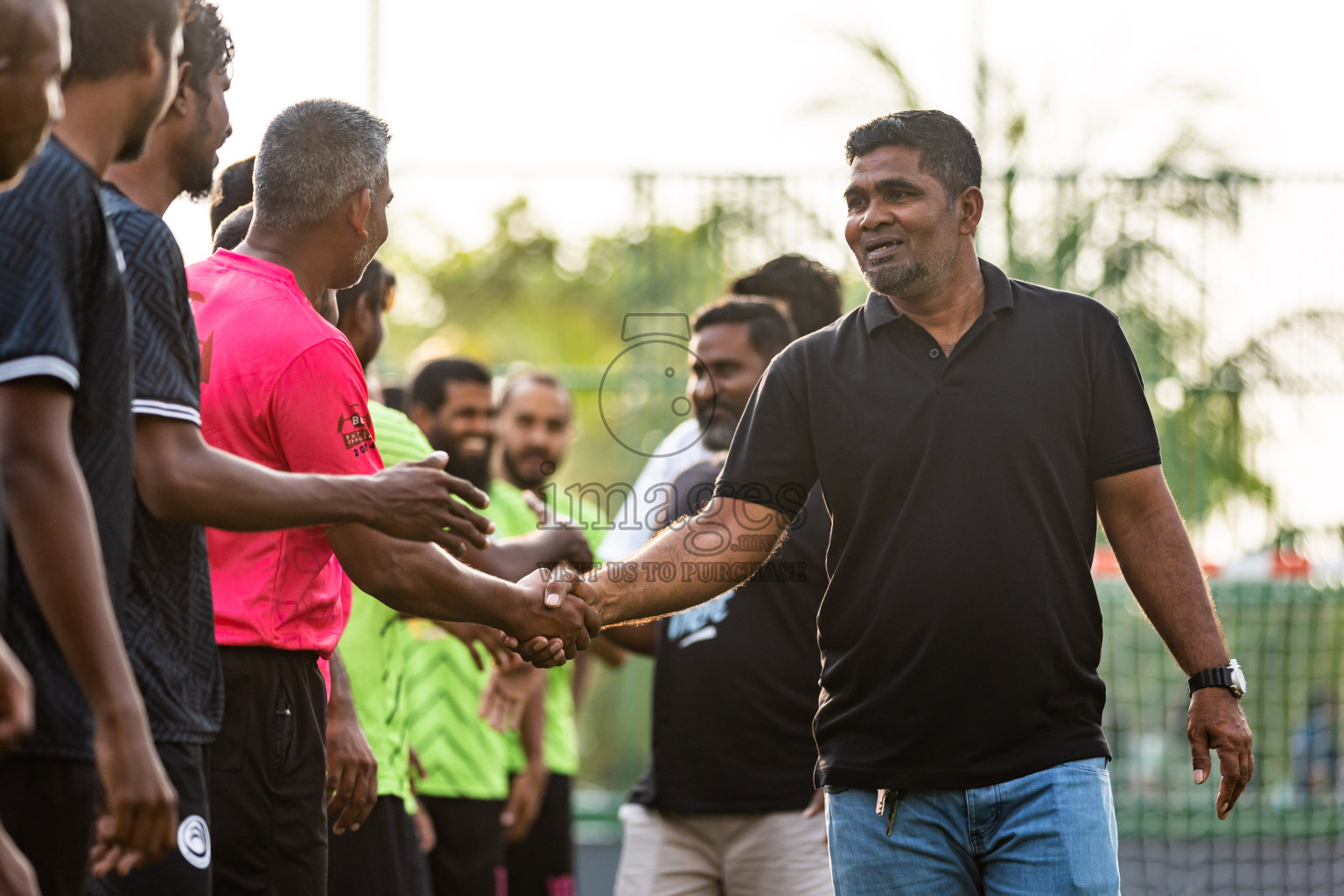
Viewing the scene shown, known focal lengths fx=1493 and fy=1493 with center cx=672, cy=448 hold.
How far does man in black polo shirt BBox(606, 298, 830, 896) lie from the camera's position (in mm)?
4844

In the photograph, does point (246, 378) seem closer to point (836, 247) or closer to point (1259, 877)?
point (836, 247)

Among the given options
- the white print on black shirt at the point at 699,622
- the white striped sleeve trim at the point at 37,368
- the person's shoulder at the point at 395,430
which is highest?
the white striped sleeve trim at the point at 37,368

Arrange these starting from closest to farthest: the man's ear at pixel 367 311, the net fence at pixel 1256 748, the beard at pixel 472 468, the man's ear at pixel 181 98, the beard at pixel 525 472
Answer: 1. the man's ear at pixel 181 98
2. the man's ear at pixel 367 311
3. the beard at pixel 472 468
4. the beard at pixel 525 472
5. the net fence at pixel 1256 748

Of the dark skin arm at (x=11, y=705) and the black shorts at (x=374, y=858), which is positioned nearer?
the dark skin arm at (x=11, y=705)

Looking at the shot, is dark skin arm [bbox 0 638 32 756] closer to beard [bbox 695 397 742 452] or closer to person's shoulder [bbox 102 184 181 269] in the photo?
person's shoulder [bbox 102 184 181 269]

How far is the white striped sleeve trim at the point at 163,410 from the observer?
2568mm

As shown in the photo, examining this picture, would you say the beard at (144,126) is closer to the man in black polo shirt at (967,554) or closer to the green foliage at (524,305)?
the man in black polo shirt at (967,554)

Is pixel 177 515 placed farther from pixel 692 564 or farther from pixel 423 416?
pixel 423 416

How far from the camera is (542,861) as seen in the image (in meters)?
6.64

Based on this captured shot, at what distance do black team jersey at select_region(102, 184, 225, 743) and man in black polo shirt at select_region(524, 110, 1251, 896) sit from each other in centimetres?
159

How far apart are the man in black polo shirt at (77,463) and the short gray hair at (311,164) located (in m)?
1.11

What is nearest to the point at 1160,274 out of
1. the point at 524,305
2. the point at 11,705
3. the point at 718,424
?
the point at 718,424

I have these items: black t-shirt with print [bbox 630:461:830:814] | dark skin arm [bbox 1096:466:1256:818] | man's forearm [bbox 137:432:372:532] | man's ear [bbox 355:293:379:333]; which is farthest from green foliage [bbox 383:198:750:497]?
man's forearm [bbox 137:432:372:532]

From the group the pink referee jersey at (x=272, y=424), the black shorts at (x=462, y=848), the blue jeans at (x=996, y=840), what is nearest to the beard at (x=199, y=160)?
the pink referee jersey at (x=272, y=424)
